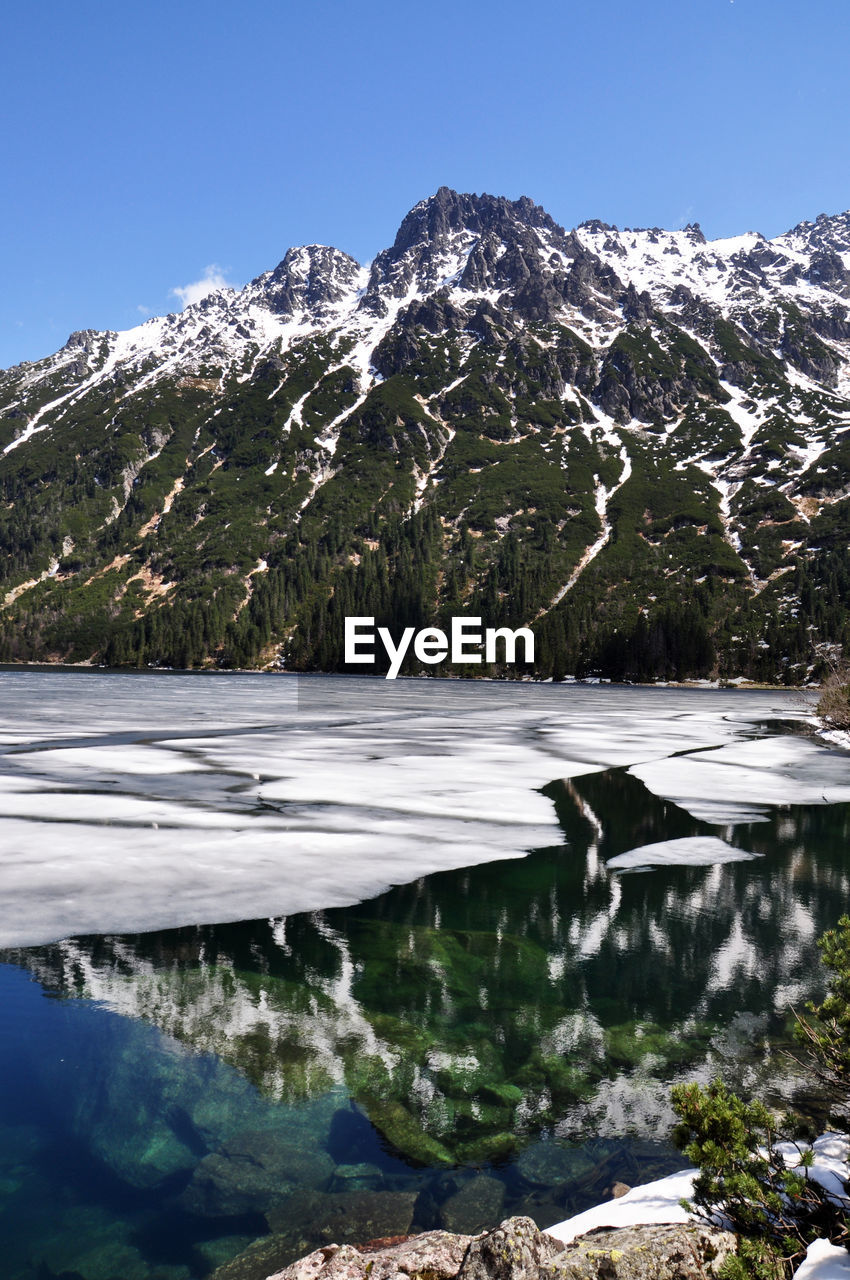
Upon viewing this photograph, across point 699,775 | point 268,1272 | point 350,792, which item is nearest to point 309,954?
point 268,1272

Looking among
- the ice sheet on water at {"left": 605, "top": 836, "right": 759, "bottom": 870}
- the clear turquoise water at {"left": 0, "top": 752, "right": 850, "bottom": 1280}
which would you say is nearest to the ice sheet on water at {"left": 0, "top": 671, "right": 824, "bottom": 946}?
the clear turquoise water at {"left": 0, "top": 752, "right": 850, "bottom": 1280}

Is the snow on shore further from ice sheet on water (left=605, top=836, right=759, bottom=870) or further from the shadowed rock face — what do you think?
ice sheet on water (left=605, top=836, right=759, bottom=870)

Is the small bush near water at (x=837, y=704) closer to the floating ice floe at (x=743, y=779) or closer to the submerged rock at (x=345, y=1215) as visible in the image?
the floating ice floe at (x=743, y=779)

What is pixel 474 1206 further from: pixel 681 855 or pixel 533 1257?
pixel 681 855

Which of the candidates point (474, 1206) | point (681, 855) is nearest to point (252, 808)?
point (681, 855)

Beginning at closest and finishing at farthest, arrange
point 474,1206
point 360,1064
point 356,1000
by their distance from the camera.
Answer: point 474,1206, point 360,1064, point 356,1000

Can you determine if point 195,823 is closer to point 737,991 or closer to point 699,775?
point 737,991
